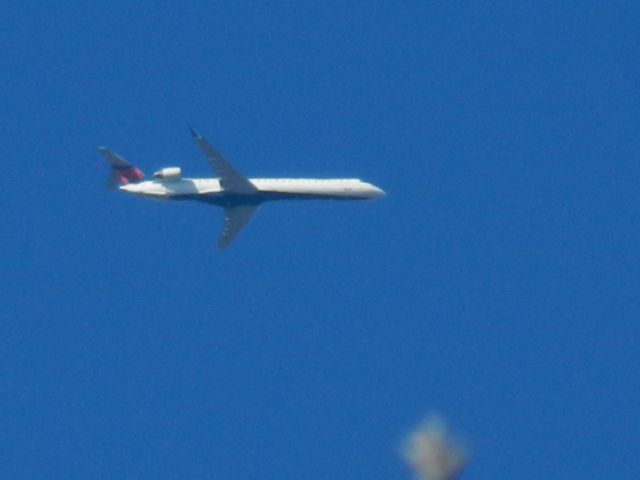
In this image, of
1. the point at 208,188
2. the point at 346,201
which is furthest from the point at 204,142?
the point at 346,201

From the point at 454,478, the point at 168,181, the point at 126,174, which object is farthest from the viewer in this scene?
the point at 126,174

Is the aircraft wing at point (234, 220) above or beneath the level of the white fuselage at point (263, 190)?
beneath

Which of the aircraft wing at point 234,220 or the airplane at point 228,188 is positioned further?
the aircraft wing at point 234,220

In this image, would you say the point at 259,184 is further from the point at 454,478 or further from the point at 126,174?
the point at 454,478

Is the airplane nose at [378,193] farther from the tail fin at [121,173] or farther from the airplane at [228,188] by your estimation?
the tail fin at [121,173]

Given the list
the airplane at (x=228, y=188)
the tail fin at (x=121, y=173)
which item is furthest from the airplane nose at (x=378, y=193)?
the tail fin at (x=121, y=173)

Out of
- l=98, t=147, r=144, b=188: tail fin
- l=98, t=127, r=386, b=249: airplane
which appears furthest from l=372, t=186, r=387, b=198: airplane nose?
l=98, t=147, r=144, b=188: tail fin

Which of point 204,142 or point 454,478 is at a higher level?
point 204,142
